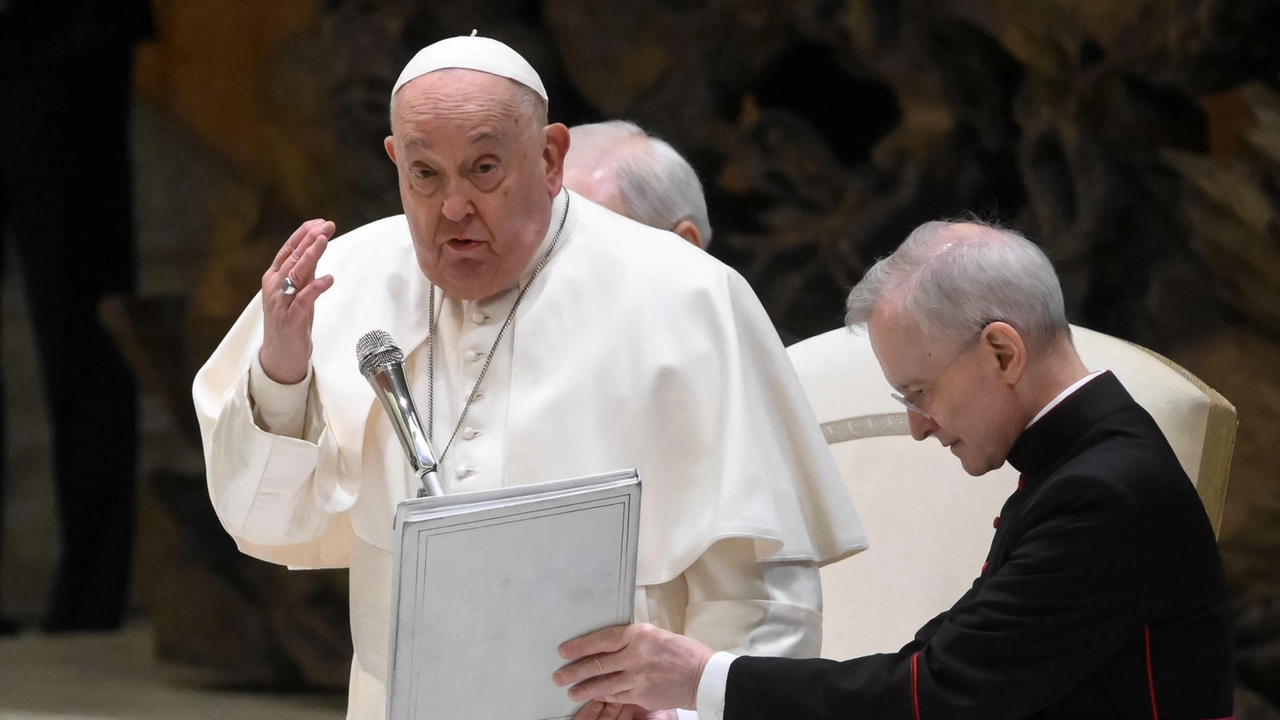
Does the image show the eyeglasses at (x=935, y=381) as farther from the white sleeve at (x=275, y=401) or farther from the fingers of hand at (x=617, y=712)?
the white sleeve at (x=275, y=401)

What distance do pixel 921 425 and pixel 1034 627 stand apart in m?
0.42

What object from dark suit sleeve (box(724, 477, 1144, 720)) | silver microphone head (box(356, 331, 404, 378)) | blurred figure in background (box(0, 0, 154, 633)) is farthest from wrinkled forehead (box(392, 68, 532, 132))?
blurred figure in background (box(0, 0, 154, 633))

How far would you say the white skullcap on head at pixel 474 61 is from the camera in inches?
97.7

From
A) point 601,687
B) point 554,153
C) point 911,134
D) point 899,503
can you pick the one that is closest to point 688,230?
point 899,503

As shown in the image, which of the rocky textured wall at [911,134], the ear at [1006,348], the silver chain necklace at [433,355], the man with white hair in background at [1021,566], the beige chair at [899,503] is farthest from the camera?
the rocky textured wall at [911,134]

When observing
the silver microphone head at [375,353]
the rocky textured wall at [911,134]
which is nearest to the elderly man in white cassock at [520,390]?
the silver microphone head at [375,353]

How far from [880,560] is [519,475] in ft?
4.13

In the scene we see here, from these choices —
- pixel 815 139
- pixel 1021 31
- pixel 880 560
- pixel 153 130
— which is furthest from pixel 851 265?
pixel 153 130

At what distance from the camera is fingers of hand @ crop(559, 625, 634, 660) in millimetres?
2213

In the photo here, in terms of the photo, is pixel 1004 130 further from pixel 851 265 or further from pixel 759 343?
pixel 759 343

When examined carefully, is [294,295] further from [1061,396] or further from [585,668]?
[1061,396]

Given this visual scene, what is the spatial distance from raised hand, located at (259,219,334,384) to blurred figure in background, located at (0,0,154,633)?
19.1 feet

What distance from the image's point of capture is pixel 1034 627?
2.14m

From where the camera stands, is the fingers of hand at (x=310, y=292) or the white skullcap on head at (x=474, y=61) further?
the white skullcap on head at (x=474, y=61)
